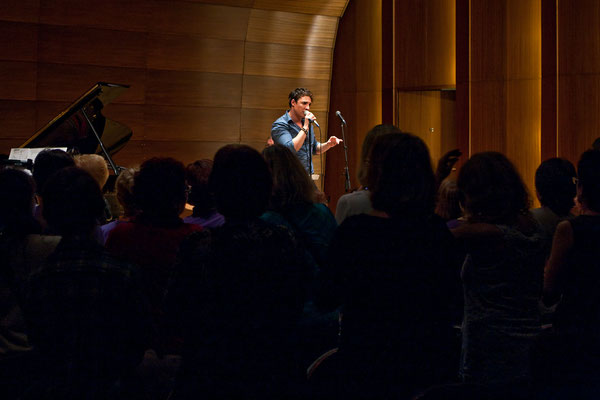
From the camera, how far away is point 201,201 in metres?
2.56

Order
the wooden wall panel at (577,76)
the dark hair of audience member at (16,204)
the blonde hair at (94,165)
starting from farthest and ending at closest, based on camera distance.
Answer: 1. the wooden wall panel at (577,76)
2. the blonde hair at (94,165)
3. the dark hair of audience member at (16,204)

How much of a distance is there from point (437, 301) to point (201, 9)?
6.46 metres

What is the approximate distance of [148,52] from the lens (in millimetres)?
7211

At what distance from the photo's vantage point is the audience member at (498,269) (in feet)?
5.97

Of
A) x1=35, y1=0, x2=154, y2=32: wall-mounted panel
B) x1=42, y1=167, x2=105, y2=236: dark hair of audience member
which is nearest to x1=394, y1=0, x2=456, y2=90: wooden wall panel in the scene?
x1=35, y1=0, x2=154, y2=32: wall-mounted panel

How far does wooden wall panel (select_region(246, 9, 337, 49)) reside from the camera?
7762 mm

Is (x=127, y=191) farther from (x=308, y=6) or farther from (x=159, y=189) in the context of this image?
(x=308, y=6)

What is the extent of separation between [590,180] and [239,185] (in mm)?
1105

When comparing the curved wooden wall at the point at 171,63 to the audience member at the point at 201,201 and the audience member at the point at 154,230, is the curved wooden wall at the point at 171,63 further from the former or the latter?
the audience member at the point at 154,230

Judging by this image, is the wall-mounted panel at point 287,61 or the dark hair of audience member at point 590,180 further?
the wall-mounted panel at point 287,61

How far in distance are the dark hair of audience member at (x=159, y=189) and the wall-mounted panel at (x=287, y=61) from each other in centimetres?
590

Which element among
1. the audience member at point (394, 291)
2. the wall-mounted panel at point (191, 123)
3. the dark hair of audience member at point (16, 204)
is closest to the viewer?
the audience member at point (394, 291)

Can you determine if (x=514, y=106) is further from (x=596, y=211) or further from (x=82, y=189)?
(x=82, y=189)

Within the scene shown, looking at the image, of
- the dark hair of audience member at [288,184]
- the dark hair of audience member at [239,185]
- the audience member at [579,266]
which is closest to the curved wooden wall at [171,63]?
the dark hair of audience member at [288,184]
